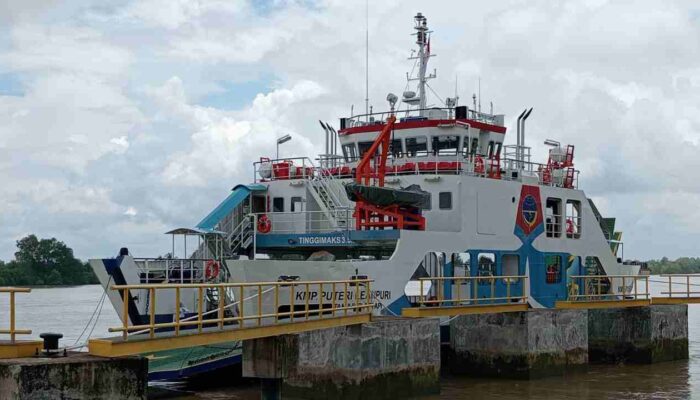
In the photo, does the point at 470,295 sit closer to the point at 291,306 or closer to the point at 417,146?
the point at 417,146

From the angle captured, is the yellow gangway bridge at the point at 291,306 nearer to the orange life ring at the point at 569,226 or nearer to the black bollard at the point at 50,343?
the black bollard at the point at 50,343

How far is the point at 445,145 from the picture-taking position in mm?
29953

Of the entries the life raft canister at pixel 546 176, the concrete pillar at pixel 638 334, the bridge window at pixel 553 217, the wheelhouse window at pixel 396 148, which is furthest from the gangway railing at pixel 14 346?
the concrete pillar at pixel 638 334

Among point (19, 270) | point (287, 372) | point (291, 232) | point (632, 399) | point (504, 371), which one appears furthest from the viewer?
point (19, 270)

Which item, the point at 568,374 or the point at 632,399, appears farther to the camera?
the point at 568,374

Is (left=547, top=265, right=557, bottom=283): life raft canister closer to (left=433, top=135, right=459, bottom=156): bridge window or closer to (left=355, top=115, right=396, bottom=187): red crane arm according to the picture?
(left=433, top=135, right=459, bottom=156): bridge window

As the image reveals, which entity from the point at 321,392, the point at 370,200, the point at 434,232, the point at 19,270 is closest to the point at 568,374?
the point at 434,232

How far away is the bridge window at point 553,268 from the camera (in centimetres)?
2995

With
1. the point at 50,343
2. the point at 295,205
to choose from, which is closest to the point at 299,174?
the point at 295,205

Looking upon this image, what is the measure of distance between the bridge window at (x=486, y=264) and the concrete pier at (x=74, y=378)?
15312 millimetres

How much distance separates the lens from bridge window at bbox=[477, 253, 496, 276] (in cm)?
2864

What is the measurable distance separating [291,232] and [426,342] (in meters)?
7.26

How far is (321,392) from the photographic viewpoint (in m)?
20.5

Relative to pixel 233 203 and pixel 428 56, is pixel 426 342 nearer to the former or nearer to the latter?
pixel 233 203
